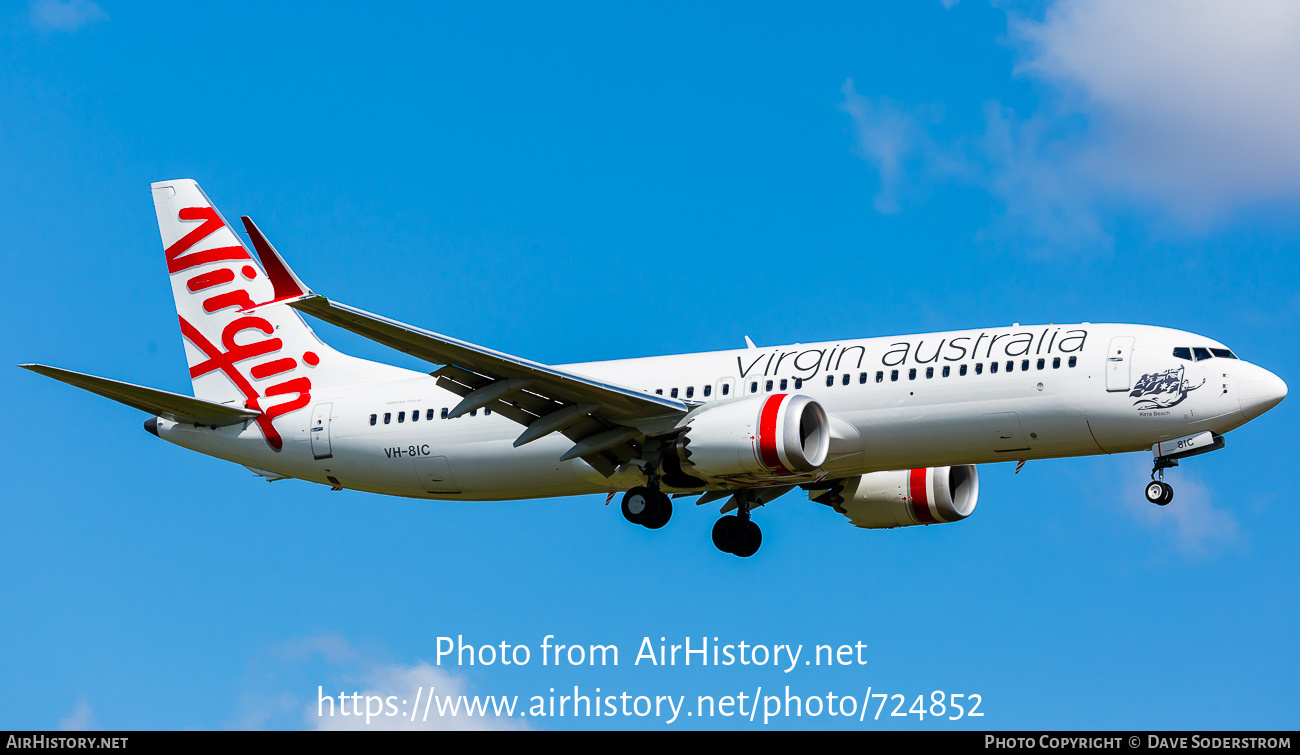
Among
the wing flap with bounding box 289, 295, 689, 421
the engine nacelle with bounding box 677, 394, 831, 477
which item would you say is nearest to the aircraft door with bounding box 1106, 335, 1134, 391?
the engine nacelle with bounding box 677, 394, 831, 477

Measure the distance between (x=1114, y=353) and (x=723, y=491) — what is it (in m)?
9.52

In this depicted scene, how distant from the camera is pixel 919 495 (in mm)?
36781

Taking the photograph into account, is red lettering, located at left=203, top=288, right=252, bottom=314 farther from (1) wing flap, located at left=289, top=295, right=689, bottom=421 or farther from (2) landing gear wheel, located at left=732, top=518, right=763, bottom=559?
(2) landing gear wheel, located at left=732, top=518, right=763, bottom=559

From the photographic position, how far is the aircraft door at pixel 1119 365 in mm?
29734

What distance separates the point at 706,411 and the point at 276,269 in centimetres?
913

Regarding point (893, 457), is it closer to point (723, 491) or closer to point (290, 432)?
point (723, 491)

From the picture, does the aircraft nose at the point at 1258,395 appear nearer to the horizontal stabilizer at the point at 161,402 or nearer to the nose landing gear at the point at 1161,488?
the nose landing gear at the point at 1161,488

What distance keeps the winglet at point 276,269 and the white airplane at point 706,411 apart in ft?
0.14

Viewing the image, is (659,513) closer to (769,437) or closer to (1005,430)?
(769,437)

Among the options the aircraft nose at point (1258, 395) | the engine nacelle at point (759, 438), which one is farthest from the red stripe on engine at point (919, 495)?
the aircraft nose at point (1258, 395)

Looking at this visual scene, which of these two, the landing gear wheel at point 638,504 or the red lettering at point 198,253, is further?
the red lettering at point 198,253

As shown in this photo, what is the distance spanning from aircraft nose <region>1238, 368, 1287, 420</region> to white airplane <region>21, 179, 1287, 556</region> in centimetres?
4

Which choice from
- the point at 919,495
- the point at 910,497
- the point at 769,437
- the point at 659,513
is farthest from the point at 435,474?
the point at 919,495

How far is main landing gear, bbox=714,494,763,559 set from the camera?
35719mm
